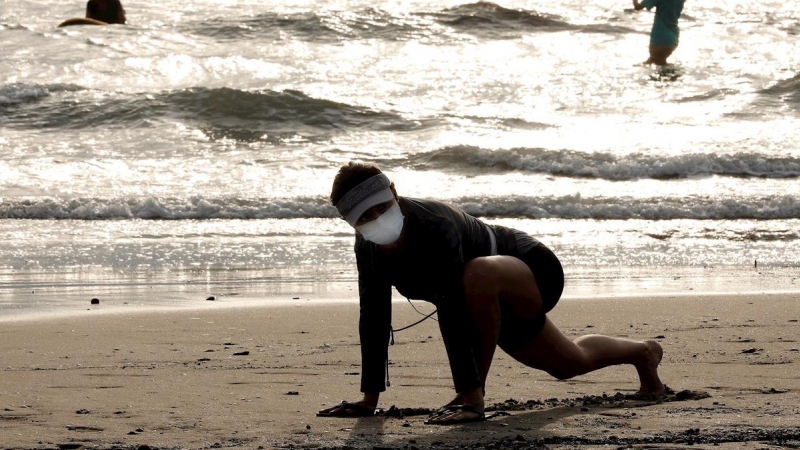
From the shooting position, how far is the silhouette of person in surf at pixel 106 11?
2139 cm

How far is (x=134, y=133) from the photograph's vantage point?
1612 centimetres

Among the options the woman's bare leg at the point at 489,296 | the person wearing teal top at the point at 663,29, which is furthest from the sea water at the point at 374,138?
the woman's bare leg at the point at 489,296

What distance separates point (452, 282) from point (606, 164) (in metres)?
10.6

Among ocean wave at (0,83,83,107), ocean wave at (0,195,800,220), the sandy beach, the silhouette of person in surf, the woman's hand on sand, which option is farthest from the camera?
the silhouette of person in surf

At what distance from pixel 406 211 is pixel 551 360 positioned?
0.85 metres

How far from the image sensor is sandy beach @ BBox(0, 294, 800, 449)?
364 cm

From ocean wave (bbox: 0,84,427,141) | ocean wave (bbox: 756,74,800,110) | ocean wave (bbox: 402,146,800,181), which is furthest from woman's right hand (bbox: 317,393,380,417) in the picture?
ocean wave (bbox: 756,74,800,110)

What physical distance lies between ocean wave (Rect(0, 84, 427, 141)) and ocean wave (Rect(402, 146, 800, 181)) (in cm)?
225

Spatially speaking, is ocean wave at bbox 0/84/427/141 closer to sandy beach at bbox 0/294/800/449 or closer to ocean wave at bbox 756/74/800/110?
ocean wave at bbox 756/74/800/110

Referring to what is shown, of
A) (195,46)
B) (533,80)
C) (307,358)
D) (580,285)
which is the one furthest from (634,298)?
(195,46)

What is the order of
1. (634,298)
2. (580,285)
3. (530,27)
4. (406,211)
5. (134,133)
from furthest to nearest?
(530,27)
(134,133)
(580,285)
(634,298)
(406,211)

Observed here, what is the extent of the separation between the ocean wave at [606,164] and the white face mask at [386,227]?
10.3 meters

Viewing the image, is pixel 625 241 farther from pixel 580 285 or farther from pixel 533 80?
pixel 533 80

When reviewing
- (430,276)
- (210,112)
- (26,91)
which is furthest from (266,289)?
(26,91)
